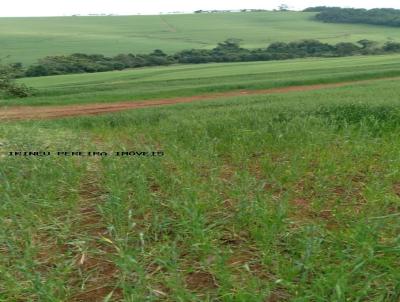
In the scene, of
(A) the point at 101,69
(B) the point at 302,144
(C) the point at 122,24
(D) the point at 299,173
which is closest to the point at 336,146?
(B) the point at 302,144

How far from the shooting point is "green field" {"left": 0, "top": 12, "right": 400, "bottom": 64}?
5744 centimetres

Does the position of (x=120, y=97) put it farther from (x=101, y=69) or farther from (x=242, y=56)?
(x=242, y=56)

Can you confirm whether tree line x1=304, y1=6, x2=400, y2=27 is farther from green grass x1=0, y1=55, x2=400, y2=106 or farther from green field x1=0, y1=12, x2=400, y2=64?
green grass x1=0, y1=55, x2=400, y2=106

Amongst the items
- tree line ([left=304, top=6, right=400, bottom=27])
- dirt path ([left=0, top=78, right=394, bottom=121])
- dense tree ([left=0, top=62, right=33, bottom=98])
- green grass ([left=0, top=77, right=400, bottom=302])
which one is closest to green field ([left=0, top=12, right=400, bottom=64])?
tree line ([left=304, top=6, right=400, bottom=27])

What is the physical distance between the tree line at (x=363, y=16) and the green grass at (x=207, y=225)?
267 feet

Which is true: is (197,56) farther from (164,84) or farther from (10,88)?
(10,88)

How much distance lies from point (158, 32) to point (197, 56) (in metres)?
27.7

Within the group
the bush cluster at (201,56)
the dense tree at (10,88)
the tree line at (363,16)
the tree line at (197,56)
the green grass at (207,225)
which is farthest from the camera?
the tree line at (363,16)

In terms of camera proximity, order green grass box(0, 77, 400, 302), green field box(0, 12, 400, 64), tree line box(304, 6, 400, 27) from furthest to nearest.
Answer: tree line box(304, 6, 400, 27) → green field box(0, 12, 400, 64) → green grass box(0, 77, 400, 302)

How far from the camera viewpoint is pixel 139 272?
102 inches

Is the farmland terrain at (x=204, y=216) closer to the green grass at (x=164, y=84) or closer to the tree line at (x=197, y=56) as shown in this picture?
the green grass at (x=164, y=84)

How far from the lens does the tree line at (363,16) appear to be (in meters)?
77.6

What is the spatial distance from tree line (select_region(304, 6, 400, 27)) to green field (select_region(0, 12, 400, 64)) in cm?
230

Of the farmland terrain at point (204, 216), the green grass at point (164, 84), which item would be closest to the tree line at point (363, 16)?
the green grass at point (164, 84)
